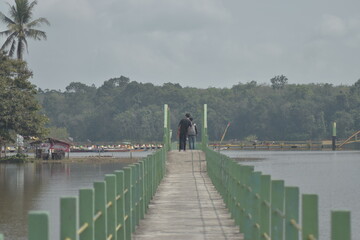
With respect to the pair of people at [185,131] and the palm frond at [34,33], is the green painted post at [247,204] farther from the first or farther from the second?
the palm frond at [34,33]

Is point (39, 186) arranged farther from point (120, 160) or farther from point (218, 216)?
point (120, 160)

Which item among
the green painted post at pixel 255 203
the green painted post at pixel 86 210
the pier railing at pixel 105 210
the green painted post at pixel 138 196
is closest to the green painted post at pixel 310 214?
the pier railing at pixel 105 210

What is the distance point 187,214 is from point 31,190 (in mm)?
32720

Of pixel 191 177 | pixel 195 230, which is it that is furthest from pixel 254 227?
pixel 191 177

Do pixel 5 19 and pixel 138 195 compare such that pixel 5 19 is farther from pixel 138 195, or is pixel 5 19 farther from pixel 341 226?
pixel 341 226

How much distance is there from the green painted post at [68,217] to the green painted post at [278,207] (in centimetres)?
265

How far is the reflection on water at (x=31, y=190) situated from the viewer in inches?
1233

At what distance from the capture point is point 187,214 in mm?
19422

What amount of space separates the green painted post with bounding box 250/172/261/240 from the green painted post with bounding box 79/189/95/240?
3756mm

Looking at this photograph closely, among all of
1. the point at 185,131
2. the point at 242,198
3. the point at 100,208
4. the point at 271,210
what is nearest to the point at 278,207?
the point at 271,210

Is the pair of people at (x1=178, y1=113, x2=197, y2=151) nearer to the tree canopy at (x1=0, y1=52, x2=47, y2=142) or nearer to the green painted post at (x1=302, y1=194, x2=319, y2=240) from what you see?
the green painted post at (x1=302, y1=194, x2=319, y2=240)

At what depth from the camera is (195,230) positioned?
1659cm

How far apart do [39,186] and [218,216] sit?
35.6 meters

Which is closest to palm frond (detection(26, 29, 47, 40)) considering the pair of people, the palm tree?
the palm tree
